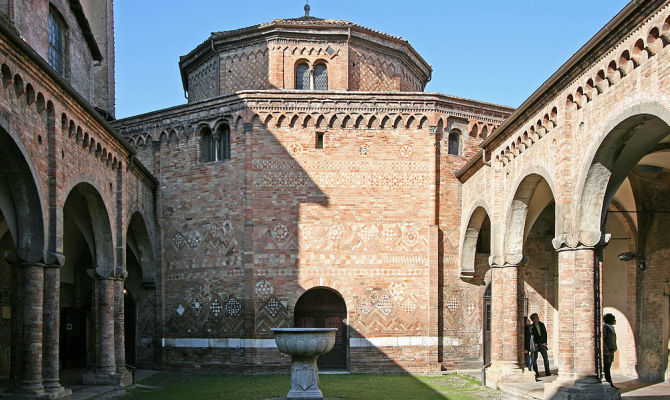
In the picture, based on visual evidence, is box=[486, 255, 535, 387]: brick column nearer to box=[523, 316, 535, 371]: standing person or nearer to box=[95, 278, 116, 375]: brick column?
box=[523, 316, 535, 371]: standing person

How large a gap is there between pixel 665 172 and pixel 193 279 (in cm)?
1172

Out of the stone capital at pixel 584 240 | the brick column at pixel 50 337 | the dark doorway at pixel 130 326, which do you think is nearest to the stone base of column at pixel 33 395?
the brick column at pixel 50 337

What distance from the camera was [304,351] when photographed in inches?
459

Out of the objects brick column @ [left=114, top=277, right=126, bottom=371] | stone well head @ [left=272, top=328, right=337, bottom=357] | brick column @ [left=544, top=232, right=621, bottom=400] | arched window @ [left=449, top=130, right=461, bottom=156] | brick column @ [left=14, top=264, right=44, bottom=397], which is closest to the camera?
brick column @ [left=14, top=264, right=44, bottom=397]

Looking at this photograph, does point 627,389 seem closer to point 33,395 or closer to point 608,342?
point 608,342

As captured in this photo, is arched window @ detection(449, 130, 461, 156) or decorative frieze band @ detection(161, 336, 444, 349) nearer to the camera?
decorative frieze band @ detection(161, 336, 444, 349)

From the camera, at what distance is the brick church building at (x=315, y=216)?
13141mm

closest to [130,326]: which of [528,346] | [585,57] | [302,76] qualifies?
[302,76]

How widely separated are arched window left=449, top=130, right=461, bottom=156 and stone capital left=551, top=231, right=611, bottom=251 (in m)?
7.86

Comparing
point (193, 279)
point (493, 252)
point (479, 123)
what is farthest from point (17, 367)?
point (479, 123)

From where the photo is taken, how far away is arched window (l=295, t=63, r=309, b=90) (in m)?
20.2

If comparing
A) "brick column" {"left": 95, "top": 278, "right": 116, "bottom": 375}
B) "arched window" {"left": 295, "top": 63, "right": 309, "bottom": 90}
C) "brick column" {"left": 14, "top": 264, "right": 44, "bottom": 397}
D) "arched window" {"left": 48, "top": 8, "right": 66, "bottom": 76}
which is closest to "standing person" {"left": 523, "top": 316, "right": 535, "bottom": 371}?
"brick column" {"left": 95, "top": 278, "right": 116, "bottom": 375}

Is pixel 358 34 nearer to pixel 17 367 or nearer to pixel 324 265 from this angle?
pixel 324 265

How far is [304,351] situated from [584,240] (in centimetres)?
499
